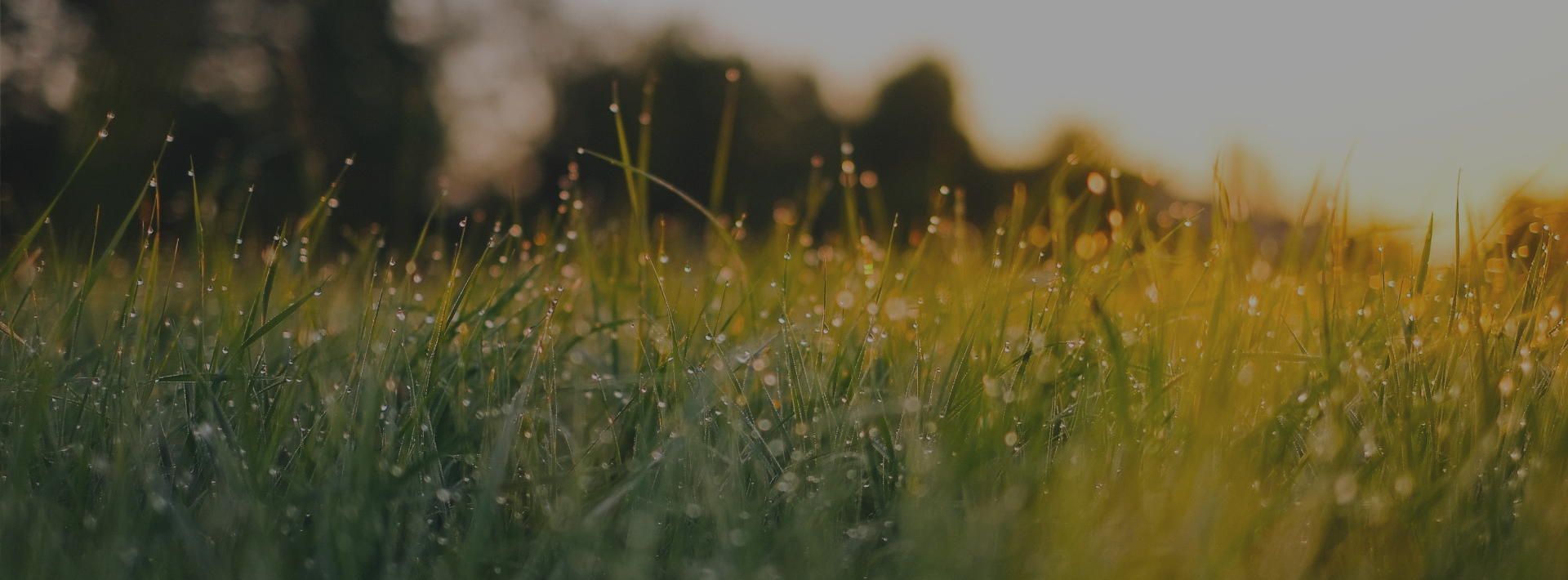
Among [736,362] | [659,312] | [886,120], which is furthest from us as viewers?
[886,120]

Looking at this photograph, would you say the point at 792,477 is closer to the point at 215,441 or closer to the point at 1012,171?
the point at 215,441

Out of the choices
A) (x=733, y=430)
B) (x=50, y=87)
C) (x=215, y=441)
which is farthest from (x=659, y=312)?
(x=50, y=87)

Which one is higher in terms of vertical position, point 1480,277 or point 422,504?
point 1480,277

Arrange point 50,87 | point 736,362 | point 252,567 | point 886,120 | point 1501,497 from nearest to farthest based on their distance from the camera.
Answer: point 252,567 → point 1501,497 → point 736,362 → point 50,87 → point 886,120

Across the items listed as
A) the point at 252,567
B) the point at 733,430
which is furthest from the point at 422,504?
the point at 733,430

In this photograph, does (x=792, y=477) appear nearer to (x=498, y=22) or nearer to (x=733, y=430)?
(x=733, y=430)

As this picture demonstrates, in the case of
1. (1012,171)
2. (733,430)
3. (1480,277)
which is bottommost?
(1012,171)

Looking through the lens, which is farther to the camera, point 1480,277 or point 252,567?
point 1480,277
